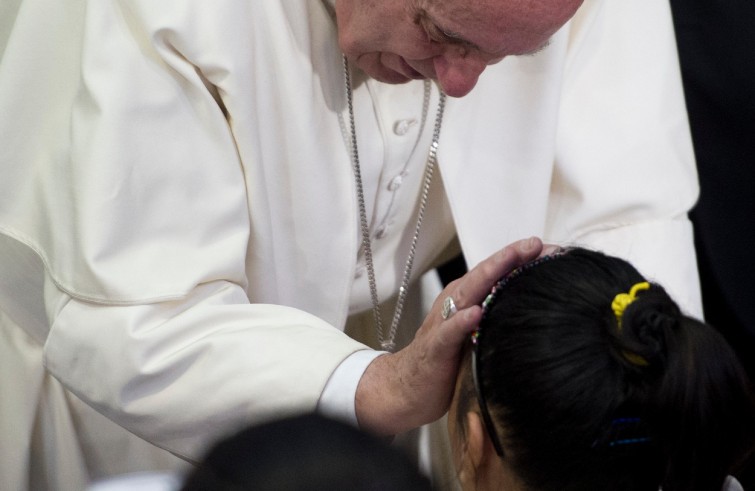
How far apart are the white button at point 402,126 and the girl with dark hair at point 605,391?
2.19 ft

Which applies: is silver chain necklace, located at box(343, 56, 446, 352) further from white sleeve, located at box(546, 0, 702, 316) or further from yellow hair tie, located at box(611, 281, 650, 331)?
yellow hair tie, located at box(611, 281, 650, 331)

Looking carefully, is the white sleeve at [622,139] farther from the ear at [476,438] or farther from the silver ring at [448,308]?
the ear at [476,438]

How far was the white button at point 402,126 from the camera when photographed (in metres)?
1.97

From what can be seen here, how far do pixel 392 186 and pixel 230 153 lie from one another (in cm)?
42

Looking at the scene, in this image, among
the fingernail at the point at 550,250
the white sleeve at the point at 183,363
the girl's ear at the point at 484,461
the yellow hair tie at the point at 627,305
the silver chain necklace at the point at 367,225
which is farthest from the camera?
the silver chain necklace at the point at 367,225

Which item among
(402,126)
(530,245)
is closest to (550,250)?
(530,245)

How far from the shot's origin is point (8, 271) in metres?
1.73

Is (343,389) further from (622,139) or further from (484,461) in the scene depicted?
(622,139)

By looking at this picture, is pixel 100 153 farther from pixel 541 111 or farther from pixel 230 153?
pixel 541 111

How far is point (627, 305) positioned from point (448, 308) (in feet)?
1.08

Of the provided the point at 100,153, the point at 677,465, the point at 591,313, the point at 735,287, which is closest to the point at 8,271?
the point at 100,153

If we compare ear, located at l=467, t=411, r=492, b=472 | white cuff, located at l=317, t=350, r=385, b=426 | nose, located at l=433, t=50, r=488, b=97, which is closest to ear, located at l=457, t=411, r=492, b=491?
ear, located at l=467, t=411, r=492, b=472

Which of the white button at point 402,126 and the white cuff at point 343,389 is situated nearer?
the white cuff at point 343,389

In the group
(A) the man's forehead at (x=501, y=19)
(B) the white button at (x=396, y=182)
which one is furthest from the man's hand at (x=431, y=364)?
(B) the white button at (x=396, y=182)
